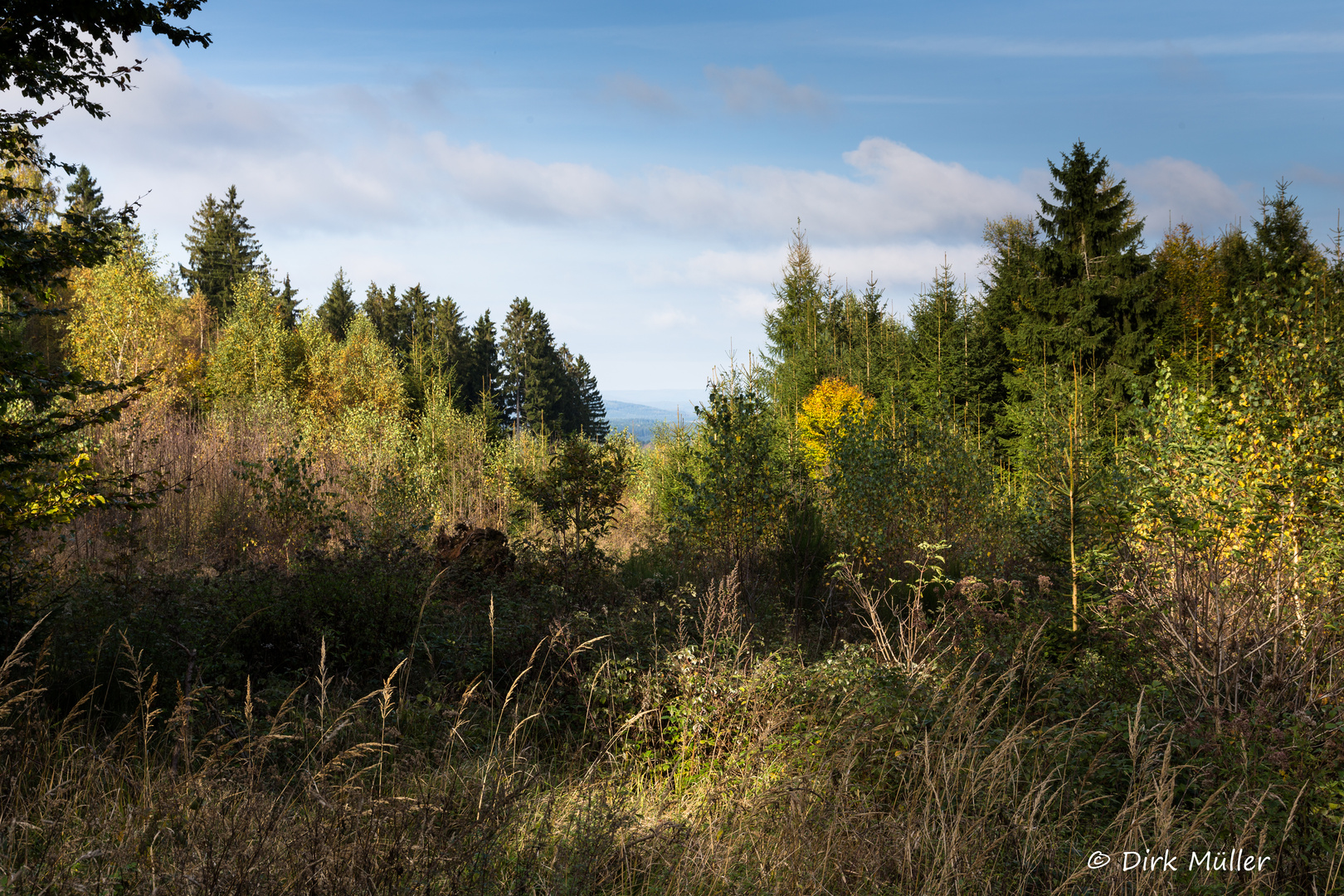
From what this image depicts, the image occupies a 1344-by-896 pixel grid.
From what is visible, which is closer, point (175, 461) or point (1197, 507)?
point (1197, 507)

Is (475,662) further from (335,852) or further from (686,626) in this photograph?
(335,852)

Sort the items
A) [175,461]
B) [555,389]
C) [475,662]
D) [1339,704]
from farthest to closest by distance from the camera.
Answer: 1. [555,389]
2. [175,461]
3. [475,662]
4. [1339,704]

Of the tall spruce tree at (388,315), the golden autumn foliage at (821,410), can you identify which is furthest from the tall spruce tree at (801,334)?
the tall spruce tree at (388,315)

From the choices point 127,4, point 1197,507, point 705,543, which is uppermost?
point 127,4

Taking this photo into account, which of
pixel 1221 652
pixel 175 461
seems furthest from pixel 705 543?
pixel 175 461

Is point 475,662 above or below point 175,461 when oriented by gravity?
below

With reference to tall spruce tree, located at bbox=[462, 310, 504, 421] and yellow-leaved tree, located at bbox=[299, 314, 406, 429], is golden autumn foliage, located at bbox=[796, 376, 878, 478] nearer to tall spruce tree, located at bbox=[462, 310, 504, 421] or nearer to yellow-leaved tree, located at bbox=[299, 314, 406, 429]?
yellow-leaved tree, located at bbox=[299, 314, 406, 429]

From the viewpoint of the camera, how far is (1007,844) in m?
3.05

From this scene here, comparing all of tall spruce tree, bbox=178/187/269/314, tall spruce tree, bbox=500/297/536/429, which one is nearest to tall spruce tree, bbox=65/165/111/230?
tall spruce tree, bbox=178/187/269/314

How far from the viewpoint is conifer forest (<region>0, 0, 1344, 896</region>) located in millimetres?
2416

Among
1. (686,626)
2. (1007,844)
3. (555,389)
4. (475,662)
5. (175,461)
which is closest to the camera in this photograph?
(1007,844)

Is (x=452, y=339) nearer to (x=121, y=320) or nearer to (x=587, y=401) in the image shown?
(x=587, y=401)

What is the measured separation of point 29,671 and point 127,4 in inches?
166

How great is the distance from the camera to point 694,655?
5051 mm
